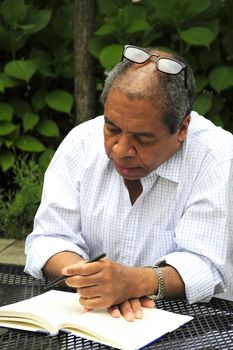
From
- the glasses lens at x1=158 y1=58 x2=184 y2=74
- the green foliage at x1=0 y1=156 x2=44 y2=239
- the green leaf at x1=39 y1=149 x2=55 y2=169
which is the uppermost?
the glasses lens at x1=158 y1=58 x2=184 y2=74

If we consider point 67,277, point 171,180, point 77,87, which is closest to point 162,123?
point 171,180

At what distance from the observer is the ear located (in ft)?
7.64

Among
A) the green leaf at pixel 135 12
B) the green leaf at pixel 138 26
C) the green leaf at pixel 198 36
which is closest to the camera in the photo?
the green leaf at pixel 198 36

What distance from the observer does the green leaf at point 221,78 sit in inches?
183

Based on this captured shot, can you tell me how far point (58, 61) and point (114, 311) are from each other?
133 inches

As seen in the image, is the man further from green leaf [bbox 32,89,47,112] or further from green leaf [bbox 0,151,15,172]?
green leaf [bbox 32,89,47,112]

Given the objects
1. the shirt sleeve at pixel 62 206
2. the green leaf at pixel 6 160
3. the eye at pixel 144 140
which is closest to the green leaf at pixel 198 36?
the green leaf at pixel 6 160

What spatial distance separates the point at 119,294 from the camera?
203 centimetres

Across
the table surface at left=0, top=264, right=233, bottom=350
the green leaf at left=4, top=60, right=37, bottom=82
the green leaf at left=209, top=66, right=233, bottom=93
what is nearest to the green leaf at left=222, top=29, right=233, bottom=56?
the green leaf at left=209, top=66, right=233, bottom=93

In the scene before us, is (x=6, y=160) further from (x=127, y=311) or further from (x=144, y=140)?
(x=127, y=311)

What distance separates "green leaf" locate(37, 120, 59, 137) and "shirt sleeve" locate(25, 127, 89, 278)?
2518mm

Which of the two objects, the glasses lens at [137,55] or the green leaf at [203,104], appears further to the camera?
the green leaf at [203,104]

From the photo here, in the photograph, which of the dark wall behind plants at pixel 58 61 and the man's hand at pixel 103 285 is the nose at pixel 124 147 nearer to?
the man's hand at pixel 103 285

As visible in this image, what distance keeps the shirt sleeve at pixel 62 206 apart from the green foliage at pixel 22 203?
2.20m
